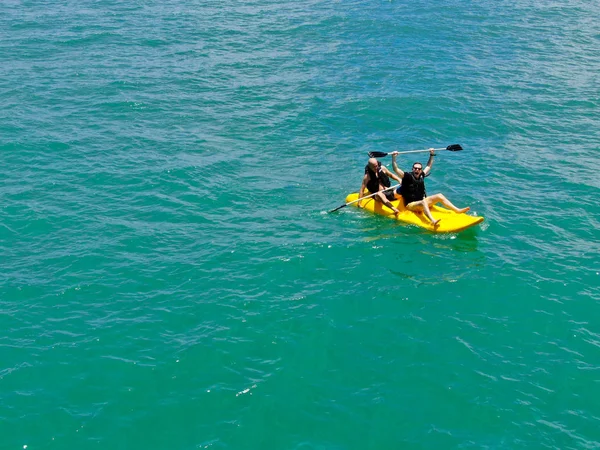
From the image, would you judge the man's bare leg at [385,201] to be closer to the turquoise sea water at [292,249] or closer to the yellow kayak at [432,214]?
the yellow kayak at [432,214]

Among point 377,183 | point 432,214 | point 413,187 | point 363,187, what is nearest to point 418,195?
point 413,187

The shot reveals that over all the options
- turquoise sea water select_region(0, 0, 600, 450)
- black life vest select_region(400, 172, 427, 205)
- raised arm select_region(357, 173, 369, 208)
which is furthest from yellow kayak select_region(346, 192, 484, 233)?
black life vest select_region(400, 172, 427, 205)

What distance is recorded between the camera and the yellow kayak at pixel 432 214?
78.9 feet

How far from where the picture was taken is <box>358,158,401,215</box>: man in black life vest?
25359 millimetres

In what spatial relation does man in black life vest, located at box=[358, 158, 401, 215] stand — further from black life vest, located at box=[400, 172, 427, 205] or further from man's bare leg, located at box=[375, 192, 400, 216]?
black life vest, located at box=[400, 172, 427, 205]

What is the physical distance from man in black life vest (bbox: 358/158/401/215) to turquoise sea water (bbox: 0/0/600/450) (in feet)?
2.95

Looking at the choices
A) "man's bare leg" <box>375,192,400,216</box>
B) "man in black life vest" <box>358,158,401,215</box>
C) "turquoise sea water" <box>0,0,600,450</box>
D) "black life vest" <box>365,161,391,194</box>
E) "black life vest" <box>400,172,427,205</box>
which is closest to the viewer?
"turquoise sea water" <box>0,0,600,450</box>

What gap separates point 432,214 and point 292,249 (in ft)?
17.3

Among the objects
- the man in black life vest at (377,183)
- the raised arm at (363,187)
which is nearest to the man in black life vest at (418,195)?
the man in black life vest at (377,183)

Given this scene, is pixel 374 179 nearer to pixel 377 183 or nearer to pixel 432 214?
pixel 377 183

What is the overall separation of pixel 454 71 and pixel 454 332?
22.8 meters

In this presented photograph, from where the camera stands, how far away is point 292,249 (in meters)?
23.7

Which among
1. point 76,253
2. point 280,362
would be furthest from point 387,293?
point 76,253

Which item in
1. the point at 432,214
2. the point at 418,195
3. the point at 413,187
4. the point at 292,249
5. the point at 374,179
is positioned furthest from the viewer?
the point at 374,179
